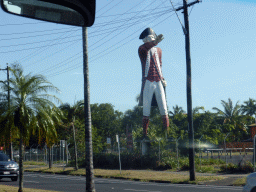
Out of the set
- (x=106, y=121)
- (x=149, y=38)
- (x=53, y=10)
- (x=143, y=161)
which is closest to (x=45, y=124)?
(x=53, y=10)

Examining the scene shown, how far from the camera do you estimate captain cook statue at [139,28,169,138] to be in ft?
104

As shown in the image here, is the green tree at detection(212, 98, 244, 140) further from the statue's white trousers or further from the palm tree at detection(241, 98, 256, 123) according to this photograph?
the statue's white trousers

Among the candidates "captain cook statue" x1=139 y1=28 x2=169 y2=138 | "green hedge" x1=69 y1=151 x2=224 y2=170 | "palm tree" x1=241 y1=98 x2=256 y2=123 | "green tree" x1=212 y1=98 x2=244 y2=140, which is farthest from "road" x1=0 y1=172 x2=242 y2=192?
"palm tree" x1=241 y1=98 x2=256 y2=123

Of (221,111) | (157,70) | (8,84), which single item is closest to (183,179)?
(8,84)

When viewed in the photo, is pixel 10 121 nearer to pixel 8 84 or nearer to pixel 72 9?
pixel 8 84

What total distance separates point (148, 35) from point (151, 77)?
11.9 feet

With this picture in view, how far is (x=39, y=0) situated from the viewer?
6.54 ft

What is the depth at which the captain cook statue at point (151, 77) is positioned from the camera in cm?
3161

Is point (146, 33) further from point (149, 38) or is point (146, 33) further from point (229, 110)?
point (229, 110)

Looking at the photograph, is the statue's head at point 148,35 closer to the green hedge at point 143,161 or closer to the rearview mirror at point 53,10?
the green hedge at point 143,161

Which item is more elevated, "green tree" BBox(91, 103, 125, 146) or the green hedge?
"green tree" BBox(91, 103, 125, 146)

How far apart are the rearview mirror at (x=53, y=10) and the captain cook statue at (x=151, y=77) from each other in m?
29.5

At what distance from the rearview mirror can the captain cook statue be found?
96.9ft

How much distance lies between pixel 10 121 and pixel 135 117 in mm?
59231
